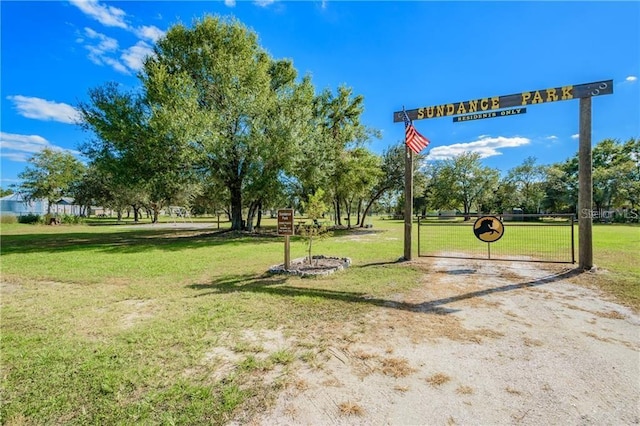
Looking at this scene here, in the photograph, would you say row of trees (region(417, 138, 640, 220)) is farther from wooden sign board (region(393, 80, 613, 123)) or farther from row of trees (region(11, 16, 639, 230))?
wooden sign board (region(393, 80, 613, 123))

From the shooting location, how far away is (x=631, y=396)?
2.29 metres

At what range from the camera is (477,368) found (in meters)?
2.71

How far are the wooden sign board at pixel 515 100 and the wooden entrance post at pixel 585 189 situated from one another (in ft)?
0.76

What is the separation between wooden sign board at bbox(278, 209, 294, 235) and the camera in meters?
6.97

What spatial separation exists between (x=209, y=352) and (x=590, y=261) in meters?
8.16

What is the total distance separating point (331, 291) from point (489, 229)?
5.19 m

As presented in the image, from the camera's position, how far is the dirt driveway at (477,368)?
83.1 inches

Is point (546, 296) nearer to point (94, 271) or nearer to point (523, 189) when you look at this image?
point (94, 271)

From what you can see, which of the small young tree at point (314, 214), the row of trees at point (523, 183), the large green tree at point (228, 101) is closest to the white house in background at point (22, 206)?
the large green tree at point (228, 101)

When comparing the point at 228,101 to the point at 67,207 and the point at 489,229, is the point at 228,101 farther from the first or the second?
the point at 67,207

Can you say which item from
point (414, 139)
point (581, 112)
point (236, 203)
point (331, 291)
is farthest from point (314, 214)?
point (236, 203)

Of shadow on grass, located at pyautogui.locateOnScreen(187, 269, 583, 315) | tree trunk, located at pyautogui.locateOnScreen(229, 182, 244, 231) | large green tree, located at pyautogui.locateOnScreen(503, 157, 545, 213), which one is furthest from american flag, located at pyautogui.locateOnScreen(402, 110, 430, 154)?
large green tree, located at pyautogui.locateOnScreen(503, 157, 545, 213)

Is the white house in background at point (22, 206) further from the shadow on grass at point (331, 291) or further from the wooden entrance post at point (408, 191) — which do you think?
the wooden entrance post at point (408, 191)

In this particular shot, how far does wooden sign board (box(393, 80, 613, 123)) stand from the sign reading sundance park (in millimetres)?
2833
